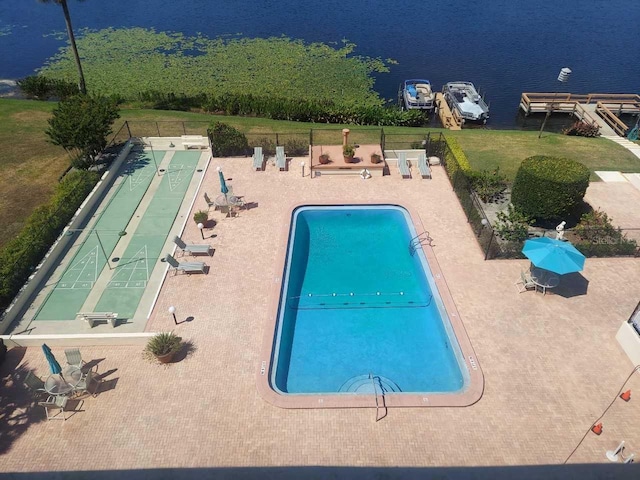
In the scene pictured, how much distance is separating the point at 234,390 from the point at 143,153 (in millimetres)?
19114

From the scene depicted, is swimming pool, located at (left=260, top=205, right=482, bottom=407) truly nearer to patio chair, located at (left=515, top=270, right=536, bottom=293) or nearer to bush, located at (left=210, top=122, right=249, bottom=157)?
patio chair, located at (left=515, top=270, right=536, bottom=293)

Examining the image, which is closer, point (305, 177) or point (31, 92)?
point (305, 177)

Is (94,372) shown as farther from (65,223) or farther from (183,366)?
(65,223)

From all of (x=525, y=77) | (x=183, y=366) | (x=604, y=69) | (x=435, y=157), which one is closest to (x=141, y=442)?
(x=183, y=366)

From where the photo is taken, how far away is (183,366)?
15148 millimetres

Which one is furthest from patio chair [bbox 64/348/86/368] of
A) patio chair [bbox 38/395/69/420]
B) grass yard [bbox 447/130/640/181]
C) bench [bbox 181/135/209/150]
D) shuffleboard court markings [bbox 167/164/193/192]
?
grass yard [bbox 447/130/640/181]

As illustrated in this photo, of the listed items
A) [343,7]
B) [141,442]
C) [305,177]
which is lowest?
[141,442]

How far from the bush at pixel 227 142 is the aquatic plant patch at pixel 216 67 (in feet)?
38.2

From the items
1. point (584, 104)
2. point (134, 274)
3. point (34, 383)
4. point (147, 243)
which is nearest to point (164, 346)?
point (34, 383)

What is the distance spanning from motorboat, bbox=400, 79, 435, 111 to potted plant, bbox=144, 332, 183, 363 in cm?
2784

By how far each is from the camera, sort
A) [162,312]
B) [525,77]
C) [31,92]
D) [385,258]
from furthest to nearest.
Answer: [525,77] < [31,92] < [385,258] < [162,312]

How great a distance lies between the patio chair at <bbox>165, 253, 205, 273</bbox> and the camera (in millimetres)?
18375

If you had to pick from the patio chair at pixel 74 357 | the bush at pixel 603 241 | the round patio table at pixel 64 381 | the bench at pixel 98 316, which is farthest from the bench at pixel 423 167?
the round patio table at pixel 64 381

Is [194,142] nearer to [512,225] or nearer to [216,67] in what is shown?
[216,67]
